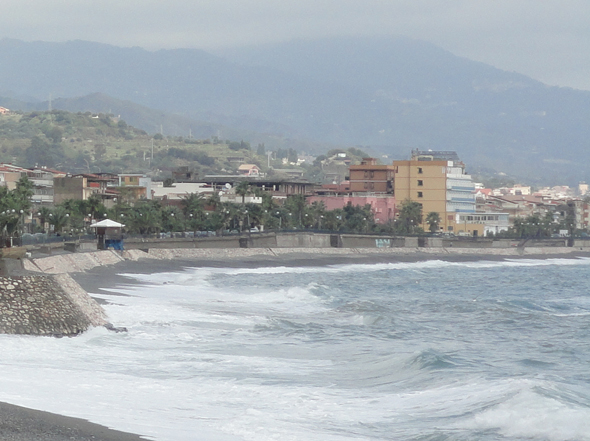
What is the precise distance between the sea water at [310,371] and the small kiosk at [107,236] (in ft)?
94.5

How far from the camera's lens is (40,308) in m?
26.4

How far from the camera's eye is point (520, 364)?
26.3 meters

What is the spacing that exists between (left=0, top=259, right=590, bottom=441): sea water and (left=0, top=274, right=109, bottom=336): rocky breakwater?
670 mm

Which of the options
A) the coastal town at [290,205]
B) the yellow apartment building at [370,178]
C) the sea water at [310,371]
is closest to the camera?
the sea water at [310,371]

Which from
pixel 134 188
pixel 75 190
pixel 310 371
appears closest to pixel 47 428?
pixel 310 371

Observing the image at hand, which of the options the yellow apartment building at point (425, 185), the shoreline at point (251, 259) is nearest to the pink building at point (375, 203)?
the yellow apartment building at point (425, 185)

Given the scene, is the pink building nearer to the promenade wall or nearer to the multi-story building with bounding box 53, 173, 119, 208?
the promenade wall

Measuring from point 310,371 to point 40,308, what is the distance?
7.66 metres

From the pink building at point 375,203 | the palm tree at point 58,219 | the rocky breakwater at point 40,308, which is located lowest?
the rocky breakwater at point 40,308

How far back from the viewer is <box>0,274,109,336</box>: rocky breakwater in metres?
25.7

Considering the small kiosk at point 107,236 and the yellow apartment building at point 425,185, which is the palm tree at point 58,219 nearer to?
the small kiosk at point 107,236

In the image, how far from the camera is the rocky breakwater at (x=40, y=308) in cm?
2573

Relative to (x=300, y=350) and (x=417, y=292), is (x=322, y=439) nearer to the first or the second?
(x=300, y=350)

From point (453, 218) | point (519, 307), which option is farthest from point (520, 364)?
point (453, 218)
